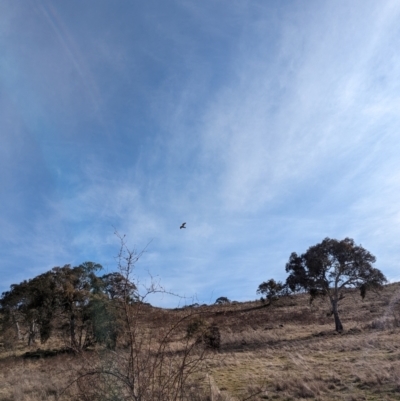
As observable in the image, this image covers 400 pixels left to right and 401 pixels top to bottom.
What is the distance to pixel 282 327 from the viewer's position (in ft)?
112

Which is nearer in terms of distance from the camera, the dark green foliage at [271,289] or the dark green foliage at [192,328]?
the dark green foliage at [192,328]

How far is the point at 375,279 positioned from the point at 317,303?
74.8 feet

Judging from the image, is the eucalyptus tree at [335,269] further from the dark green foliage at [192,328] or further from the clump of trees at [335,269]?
the dark green foliage at [192,328]

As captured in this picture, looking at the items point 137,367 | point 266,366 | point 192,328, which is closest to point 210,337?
point 266,366

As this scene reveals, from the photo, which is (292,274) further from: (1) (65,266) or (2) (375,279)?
(1) (65,266)

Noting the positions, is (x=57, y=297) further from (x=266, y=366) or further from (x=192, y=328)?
(x=192, y=328)

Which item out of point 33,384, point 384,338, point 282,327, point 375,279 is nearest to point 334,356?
point 384,338

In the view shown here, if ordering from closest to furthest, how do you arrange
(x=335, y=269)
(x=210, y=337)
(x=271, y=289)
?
(x=210, y=337), (x=335, y=269), (x=271, y=289)

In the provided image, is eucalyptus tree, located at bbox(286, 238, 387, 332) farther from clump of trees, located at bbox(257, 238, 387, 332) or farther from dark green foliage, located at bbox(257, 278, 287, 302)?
dark green foliage, located at bbox(257, 278, 287, 302)

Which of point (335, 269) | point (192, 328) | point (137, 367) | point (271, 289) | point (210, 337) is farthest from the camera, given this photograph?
point (271, 289)

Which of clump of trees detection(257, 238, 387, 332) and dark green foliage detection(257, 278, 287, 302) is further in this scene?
dark green foliage detection(257, 278, 287, 302)

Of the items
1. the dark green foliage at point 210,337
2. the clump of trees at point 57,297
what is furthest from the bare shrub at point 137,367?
the clump of trees at point 57,297

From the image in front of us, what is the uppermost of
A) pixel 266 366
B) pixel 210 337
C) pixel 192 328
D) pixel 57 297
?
pixel 57 297

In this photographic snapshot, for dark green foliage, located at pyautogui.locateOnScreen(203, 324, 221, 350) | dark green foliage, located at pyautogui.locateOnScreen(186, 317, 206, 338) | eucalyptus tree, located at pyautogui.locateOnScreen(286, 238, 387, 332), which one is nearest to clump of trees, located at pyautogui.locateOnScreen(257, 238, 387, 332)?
eucalyptus tree, located at pyautogui.locateOnScreen(286, 238, 387, 332)
